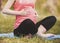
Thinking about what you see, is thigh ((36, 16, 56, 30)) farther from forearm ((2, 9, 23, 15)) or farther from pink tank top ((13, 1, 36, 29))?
forearm ((2, 9, 23, 15))

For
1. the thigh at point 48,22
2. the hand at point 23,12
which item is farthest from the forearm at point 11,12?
the thigh at point 48,22

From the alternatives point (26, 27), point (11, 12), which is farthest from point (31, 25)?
point (11, 12)

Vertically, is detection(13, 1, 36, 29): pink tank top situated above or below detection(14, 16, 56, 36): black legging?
above

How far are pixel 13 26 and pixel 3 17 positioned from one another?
9 centimetres

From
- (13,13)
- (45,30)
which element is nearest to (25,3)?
(13,13)

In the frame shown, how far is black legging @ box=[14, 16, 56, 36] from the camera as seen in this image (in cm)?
179

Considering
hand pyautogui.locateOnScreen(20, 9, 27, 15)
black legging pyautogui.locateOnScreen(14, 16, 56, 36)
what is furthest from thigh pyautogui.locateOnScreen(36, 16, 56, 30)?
hand pyautogui.locateOnScreen(20, 9, 27, 15)

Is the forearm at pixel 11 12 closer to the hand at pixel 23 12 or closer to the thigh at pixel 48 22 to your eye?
the hand at pixel 23 12

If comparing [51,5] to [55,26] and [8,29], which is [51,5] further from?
[8,29]

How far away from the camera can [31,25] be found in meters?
1.79

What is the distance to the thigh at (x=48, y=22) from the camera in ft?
6.01

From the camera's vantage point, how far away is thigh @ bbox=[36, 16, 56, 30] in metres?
1.83

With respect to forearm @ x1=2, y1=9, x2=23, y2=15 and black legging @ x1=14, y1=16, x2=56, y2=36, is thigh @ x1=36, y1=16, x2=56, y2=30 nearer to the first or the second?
black legging @ x1=14, y1=16, x2=56, y2=36

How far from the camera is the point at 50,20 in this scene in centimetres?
183
